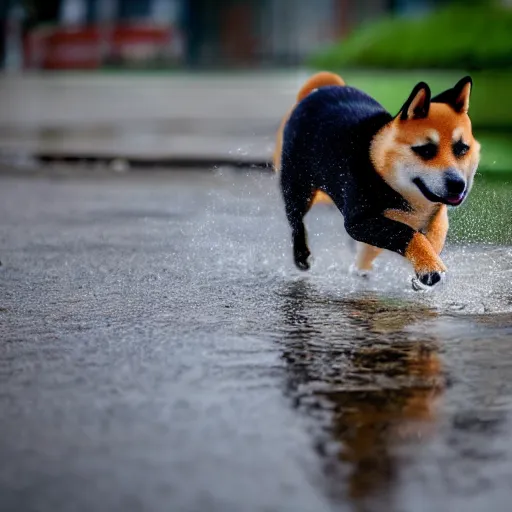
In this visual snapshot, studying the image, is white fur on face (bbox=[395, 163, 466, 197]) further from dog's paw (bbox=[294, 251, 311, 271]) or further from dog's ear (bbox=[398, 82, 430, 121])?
dog's paw (bbox=[294, 251, 311, 271])

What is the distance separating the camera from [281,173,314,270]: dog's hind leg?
8211mm

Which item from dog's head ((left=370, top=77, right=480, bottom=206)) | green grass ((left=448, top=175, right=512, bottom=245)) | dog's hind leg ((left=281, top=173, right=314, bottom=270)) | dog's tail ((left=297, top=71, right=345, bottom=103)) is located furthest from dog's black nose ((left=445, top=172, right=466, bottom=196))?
green grass ((left=448, top=175, right=512, bottom=245))

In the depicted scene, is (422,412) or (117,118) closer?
(422,412)

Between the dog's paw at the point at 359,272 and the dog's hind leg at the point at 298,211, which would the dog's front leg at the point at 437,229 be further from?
the dog's hind leg at the point at 298,211

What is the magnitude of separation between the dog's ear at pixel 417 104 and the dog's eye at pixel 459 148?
0.71 feet

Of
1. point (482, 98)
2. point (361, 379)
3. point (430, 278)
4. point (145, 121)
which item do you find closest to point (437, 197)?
point (430, 278)

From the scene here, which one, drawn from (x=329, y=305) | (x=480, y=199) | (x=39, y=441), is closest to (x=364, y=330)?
(x=329, y=305)

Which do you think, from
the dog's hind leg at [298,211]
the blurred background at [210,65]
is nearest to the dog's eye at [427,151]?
the dog's hind leg at [298,211]

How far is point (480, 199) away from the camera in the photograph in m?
11.4

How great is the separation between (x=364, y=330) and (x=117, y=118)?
18.5 m

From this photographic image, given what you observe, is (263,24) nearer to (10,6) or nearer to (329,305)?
(10,6)

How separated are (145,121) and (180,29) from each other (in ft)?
129

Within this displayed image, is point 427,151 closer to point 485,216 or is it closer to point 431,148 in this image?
point 431,148

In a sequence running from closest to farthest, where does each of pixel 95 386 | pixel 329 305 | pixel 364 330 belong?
pixel 95 386, pixel 364 330, pixel 329 305
